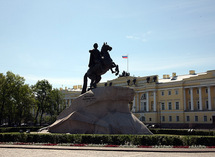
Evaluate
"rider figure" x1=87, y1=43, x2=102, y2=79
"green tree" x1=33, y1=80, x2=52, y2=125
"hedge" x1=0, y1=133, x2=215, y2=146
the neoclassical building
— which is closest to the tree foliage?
"green tree" x1=33, y1=80, x2=52, y2=125

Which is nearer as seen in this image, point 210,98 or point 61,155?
point 61,155

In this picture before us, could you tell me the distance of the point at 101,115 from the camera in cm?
1959

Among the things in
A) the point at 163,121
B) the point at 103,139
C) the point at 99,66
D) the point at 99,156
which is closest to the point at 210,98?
the point at 163,121

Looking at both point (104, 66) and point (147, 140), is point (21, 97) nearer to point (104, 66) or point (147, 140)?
point (104, 66)

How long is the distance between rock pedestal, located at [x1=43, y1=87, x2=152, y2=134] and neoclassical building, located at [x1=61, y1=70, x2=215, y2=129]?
43654 millimetres

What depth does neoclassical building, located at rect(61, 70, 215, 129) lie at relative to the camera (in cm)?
6481

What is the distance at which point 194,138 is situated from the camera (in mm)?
15969

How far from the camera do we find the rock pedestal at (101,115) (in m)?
18.8

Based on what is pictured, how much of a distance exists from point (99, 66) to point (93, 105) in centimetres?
321

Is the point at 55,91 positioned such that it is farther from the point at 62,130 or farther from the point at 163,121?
the point at 62,130

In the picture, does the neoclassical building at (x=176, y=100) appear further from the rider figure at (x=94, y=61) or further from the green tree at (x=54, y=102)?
the rider figure at (x=94, y=61)

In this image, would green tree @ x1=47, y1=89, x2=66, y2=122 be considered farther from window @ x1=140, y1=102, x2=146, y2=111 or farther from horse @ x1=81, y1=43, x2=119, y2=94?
horse @ x1=81, y1=43, x2=119, y2=94

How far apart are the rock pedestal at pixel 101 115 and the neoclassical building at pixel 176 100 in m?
43.7

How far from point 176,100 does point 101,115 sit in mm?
55926
